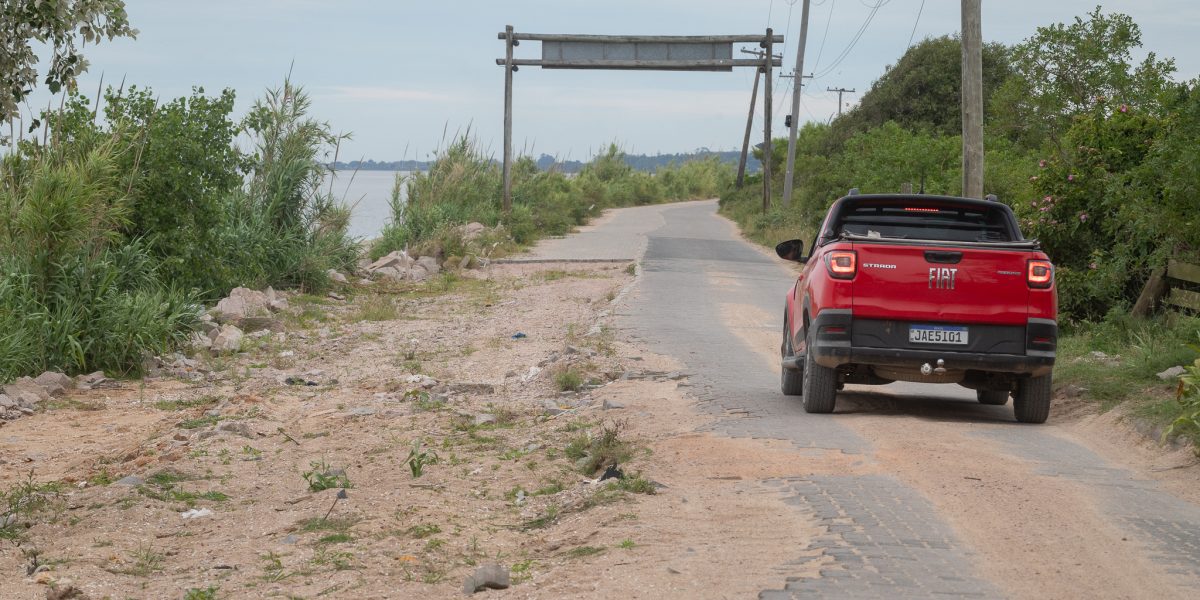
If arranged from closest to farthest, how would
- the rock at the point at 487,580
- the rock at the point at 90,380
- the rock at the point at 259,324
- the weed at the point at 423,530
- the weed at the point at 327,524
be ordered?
the rock at the point at 487,580
the weed at the point at 423,530
the weed at the point at 327,524
the rock at the point at 90,380
the rock at the point at 259,324

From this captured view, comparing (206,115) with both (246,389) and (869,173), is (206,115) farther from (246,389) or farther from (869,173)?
(869,173)

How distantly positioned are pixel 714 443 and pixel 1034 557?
3093mm

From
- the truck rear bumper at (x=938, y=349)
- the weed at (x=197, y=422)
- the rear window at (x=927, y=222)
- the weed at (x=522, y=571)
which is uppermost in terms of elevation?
the rear window at (x=927, y=222)

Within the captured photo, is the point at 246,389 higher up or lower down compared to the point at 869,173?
lower down

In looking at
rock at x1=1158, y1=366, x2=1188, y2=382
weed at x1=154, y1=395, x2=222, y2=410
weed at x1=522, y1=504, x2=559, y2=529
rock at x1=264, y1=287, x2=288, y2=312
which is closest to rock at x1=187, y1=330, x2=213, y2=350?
weed at x1=154, y1=395, x2=222, y2=410

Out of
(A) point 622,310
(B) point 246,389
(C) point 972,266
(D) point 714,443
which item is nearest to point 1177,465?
(C) point 972,266

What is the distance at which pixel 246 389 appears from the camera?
40.4 feet

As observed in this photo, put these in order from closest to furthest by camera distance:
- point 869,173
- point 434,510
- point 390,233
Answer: point 434,510, point 390,233, point 869,173

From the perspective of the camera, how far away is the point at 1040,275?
29.3ft

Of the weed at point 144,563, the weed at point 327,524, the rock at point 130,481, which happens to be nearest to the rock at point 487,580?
the weed at point 327,524

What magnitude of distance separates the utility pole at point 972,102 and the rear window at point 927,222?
24.8ft

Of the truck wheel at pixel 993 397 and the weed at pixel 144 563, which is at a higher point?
the truck wheel at pixel 993 397

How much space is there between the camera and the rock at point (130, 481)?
802 centimetres

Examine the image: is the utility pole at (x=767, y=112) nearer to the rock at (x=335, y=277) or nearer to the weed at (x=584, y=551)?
the rock at (x=335, y=277)
